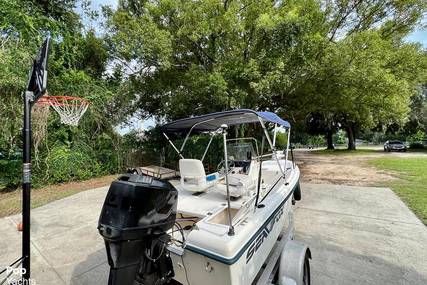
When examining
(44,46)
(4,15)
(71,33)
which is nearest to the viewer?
(44,46)

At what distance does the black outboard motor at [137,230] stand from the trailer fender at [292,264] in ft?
3.48

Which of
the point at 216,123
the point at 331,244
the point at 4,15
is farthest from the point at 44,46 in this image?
the point at 4,15

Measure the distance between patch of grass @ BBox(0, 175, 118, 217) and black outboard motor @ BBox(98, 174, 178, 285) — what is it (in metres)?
5.06

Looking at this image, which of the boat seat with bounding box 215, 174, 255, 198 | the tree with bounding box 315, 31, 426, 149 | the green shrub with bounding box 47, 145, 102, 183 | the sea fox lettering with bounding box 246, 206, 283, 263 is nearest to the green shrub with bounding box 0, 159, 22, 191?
the green shrub with bounding box 47, 145, 102, 183

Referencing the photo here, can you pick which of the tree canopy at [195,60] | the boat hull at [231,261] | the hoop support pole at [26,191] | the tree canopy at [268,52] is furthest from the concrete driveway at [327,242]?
the tree canopy at [268,52]

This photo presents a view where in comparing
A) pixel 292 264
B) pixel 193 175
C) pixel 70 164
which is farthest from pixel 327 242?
pixel 70 164

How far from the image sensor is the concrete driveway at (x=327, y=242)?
2596mm

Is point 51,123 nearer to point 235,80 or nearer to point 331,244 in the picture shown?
point 235,80

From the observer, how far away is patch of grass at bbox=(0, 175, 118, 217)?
17.3ft

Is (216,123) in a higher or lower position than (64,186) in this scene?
higher

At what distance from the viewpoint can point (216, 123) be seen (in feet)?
11.9

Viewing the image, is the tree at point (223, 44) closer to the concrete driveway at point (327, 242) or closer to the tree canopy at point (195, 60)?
the tree canopy at point (195, 60)

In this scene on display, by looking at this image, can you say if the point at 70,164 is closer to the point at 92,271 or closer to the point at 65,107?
the point at 65,107

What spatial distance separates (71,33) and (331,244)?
37.9 feet
